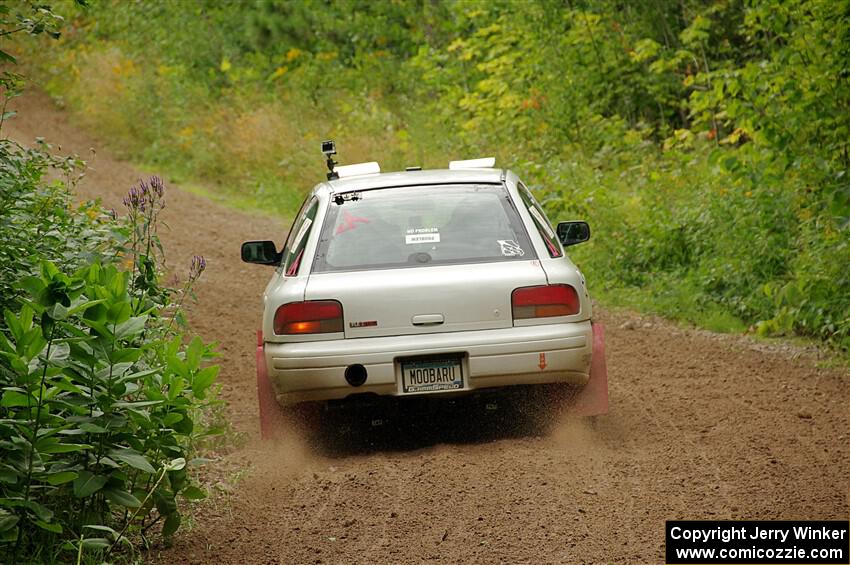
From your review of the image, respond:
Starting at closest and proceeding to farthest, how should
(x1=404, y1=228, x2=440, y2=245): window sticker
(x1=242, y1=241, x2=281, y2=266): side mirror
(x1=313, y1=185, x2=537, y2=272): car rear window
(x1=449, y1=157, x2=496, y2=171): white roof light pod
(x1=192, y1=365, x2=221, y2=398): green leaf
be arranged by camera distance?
(x1=192, y1=365, x2=221, y2=398): green leaf, (x1=313, y1=185, x2=537, y2=272): car rear window, (x1=404, y1=228, x2=440, y2=245): window sticker, (x1=242, y1=241, x2=281, y2=266): side mirror, (x1=449, y1=157, x2=496, y2=171): white roof light pod

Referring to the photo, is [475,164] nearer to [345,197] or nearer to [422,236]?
[345,197]

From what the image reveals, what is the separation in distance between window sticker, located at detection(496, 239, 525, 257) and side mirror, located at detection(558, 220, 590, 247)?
1.02m

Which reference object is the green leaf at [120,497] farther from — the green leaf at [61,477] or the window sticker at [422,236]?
the window sticker at [422,236]

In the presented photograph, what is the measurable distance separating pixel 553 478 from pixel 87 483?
235 centimetres

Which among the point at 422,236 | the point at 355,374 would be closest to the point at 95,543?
the point at 355,374

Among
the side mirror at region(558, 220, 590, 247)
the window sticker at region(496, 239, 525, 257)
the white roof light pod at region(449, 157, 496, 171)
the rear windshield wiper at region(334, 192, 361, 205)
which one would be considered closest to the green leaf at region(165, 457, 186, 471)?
the window sticker at region(496, 239, 525, 257)

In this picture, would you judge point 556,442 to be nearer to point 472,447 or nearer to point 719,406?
point 472,447

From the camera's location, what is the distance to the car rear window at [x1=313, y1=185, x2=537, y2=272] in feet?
22.2

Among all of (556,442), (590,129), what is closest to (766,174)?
(556,442)

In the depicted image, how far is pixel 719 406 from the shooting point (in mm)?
7555

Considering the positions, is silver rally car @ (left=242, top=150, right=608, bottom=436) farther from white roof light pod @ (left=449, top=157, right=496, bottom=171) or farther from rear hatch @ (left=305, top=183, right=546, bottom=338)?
white roof light pod @ (left=449, top=157, right=496, bottom=171)

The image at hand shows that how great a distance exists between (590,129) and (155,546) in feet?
47.2

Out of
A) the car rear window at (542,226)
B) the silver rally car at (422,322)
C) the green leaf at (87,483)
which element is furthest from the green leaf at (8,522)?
the car rear window at (542,226)

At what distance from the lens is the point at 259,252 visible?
786 centimetres
